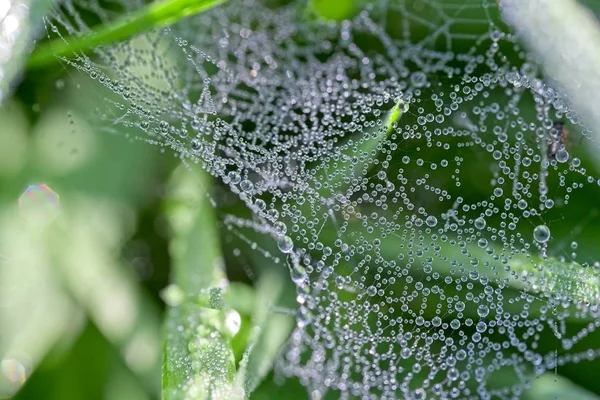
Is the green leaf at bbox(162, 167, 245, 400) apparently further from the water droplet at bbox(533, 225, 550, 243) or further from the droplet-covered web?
the water droplet at bbox(533, 225, 550, 243)

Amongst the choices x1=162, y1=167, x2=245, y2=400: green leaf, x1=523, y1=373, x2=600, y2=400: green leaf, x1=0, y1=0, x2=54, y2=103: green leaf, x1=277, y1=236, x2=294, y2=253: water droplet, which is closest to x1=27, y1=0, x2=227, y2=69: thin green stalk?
x1=0, y1=0, x2=54, y2=103: green leaf

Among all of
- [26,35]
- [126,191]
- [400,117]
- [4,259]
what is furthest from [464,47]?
[4,259]

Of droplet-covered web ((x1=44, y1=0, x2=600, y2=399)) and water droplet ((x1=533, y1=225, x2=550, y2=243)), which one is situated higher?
water droplet ((x1=533, y1=225, x2=550, y2=243))

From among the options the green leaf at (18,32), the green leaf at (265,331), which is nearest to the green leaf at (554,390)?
the green leaf at (265,331)

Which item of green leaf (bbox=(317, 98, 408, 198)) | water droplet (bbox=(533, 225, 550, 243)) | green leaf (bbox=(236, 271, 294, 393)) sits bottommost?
green leaf (bbox=(236, 271, 294, 393))

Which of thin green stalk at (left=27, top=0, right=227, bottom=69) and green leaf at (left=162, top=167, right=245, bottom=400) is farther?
thin green stalk at (left=27, top=0, right=227, bottom=69)
